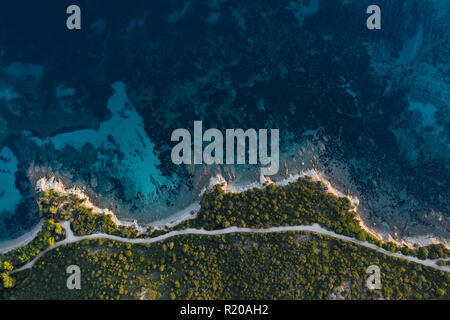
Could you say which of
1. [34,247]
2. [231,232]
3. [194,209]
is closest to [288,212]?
[231,232]

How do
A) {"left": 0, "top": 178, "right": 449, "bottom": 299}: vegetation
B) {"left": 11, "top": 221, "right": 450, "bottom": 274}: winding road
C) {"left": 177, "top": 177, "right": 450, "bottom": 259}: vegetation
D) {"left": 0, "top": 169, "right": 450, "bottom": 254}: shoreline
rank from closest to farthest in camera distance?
{"left": 0, "top": 178, "right": 449, "bottom": 299}: vegetation → {"left": 11, "top": 221, "right": 450, "bottom": 274}: winding road → {"left": 177, "top": 177, "right": 450, "bottom": 259}: vegetation → {"left": 0, "top": 169, "right": 450, "bottom": 254}: shoreline

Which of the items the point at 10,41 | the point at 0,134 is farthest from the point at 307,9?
the point at 0,134

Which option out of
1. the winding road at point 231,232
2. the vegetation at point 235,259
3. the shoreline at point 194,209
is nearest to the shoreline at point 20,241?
the shoreline at point 194,209

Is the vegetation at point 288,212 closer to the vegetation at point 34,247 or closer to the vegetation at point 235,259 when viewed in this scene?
the vegetation at point 235,259

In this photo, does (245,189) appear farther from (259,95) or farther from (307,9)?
(307,9)

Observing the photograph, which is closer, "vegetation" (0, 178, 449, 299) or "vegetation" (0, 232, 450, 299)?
"vegetation" (0, 232, 450, 299)

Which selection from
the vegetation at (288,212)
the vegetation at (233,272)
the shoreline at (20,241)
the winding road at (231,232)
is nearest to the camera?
the vegetation at (233,272)

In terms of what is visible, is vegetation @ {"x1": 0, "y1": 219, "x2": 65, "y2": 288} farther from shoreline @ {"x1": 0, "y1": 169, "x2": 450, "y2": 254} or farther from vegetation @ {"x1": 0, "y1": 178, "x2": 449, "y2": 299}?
shoreline @ {"x1": 0, "y1": 169, "x2": 450, "y2": 254}

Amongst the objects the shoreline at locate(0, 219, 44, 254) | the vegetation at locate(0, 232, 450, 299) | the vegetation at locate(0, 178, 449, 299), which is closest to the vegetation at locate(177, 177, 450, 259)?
the vegetation at locate(0, 178, 449, 299)

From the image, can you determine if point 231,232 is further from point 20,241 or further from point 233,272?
point 20,241
